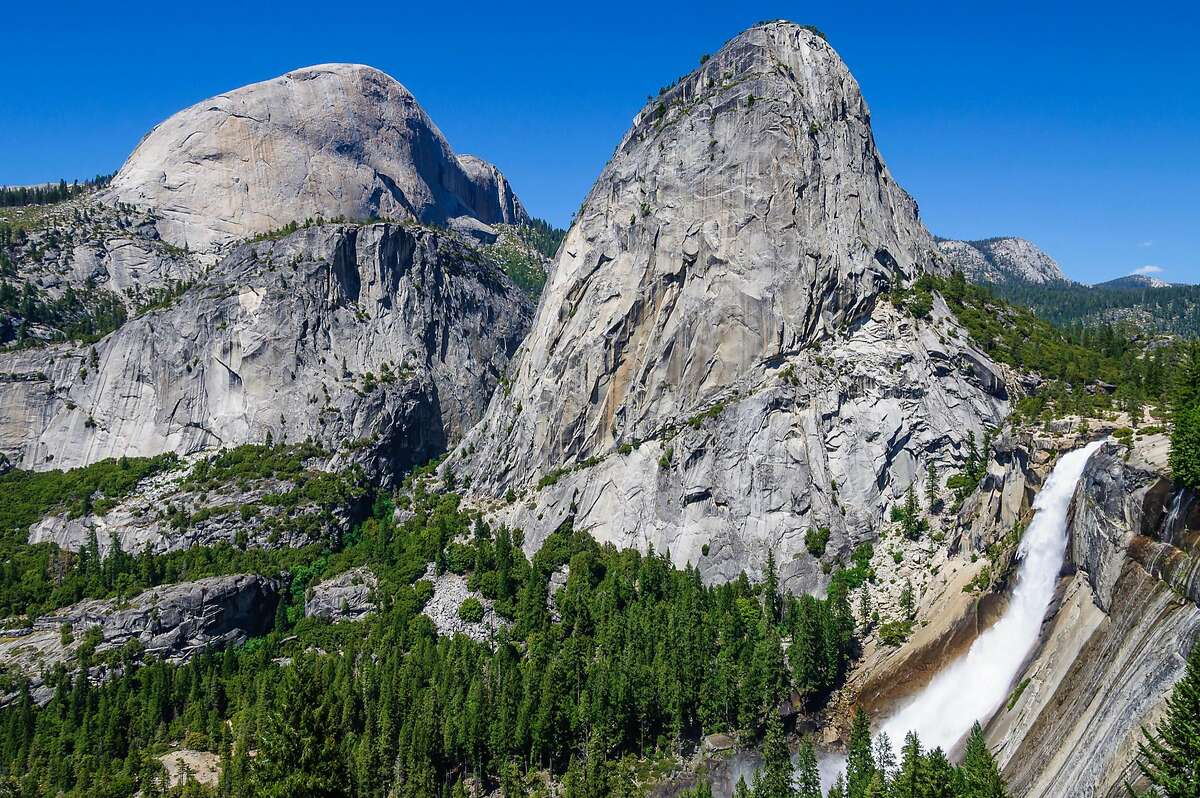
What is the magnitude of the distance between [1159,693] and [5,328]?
18090cm

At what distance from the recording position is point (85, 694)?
3656 inches

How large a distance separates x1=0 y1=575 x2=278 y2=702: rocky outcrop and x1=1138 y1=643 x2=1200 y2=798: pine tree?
102045mm

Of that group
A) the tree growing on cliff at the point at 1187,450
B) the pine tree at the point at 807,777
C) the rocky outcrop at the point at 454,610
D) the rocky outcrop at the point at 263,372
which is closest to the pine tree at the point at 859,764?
the pine tree at the point at 807,777

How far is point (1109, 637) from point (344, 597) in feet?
294

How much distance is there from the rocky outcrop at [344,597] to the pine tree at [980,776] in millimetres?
78050

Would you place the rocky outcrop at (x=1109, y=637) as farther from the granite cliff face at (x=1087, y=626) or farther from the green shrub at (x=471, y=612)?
the green shrub at (x=471, y=612)

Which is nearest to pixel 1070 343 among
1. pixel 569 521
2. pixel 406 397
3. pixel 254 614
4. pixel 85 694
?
pixel 569 521

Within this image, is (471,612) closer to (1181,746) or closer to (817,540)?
(817,540)

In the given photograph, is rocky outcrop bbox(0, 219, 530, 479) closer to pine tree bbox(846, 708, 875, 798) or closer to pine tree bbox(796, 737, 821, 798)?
pine tree bbox(796, 737, 821, 798)

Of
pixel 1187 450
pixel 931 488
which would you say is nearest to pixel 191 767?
pixel 931 488

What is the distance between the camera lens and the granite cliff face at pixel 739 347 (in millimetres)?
103500

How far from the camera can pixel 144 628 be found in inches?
4072

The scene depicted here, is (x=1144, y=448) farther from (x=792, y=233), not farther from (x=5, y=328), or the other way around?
(x=5, y=328)

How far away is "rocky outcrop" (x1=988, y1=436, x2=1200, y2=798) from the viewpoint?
145ft
